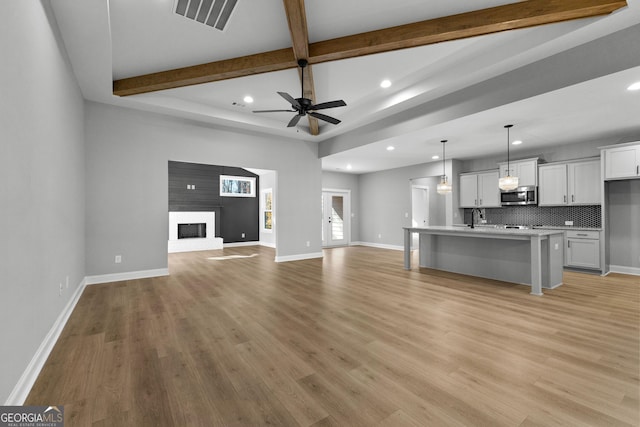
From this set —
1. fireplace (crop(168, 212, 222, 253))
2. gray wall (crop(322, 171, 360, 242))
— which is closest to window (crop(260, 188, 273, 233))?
fireplace (crop(168, 212, 222, 253))

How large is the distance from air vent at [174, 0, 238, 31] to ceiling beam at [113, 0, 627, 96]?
2.22ft

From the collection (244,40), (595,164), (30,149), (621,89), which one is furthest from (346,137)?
(30,149)

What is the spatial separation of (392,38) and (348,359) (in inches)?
137

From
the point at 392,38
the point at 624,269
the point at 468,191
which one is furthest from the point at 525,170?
the point at 392,38

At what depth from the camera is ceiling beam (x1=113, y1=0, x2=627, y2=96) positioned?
107 inches

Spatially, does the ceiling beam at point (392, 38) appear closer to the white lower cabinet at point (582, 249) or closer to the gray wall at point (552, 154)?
the gray wall at point (552, 154)

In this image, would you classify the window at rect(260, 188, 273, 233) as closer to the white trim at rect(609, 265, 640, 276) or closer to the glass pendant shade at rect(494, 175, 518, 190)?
the glass pendant shade at rect(494, 175, 518, 190)

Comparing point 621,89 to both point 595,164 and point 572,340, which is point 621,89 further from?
point 572,340

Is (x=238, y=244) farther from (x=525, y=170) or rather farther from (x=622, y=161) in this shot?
(x=622, y=161)

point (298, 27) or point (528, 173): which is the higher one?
point (298, 27)

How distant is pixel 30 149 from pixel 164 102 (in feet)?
11.1

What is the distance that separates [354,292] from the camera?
4031 millimetres

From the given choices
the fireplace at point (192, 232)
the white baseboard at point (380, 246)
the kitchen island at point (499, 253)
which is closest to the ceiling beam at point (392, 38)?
the kitchen island at point (499, 253)

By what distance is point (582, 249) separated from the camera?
5.57 m
